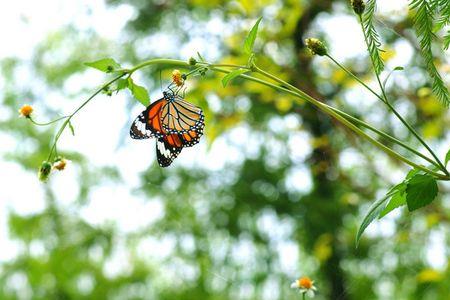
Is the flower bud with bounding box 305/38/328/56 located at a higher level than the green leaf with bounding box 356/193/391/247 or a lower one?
higher

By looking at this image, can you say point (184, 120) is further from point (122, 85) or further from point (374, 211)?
point (374, 211)

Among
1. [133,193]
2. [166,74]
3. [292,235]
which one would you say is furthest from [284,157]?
[166,74]

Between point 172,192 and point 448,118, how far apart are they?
1402mm

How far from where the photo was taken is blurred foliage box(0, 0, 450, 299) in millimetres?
1871

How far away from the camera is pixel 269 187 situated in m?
2.49

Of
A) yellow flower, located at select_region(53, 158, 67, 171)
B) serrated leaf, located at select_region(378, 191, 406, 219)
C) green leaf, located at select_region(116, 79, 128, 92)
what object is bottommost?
serrated leaf, located at select_region(378, 191, 406, 219)

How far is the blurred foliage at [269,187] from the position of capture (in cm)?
187

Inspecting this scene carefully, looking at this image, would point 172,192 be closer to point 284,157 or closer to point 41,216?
point 284,157

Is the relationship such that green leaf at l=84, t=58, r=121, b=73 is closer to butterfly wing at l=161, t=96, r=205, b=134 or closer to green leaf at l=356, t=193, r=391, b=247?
butterfly wing at l=161, t=96, r=205, b=134

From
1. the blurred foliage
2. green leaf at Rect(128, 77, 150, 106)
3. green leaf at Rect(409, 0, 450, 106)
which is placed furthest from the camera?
the blurred foliage

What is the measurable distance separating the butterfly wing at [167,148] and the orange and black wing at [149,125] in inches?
0.7

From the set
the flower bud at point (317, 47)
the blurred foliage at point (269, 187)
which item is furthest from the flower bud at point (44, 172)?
the blurred foliage at point (269, 187)

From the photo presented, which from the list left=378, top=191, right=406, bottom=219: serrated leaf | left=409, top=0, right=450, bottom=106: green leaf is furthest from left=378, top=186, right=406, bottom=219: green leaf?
left=409, top=0, right=450, bottom=106: green leaf

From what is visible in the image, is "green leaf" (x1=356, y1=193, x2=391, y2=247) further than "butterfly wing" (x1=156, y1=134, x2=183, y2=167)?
No
